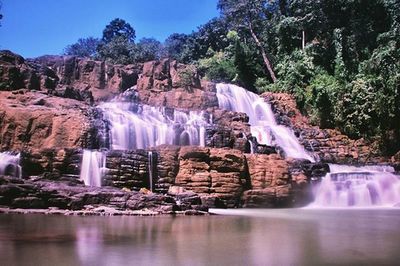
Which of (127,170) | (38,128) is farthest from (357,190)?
(38,128)

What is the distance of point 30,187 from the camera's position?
14633 mm

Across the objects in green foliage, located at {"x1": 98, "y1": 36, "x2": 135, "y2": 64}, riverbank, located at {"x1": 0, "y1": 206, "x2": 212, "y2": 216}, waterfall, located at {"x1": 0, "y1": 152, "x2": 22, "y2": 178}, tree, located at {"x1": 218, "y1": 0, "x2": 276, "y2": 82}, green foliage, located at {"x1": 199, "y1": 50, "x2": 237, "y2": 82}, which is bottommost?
riverbank, located at {"x1": 0, "y1": 206, "x2": 212, "y2": 216}

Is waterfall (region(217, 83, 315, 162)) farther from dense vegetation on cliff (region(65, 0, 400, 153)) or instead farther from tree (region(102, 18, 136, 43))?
tree (region(102, 18, 136, 43))

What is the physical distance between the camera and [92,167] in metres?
19.2

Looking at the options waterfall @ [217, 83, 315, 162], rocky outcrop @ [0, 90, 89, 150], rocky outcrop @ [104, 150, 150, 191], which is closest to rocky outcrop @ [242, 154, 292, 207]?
rocky outcrop @ [104, 150, 150, 191]

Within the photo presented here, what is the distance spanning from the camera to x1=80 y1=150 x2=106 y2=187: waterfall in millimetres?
19047

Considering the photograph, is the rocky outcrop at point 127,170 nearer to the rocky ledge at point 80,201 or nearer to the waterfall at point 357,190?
the rocky ledge at point 80,201

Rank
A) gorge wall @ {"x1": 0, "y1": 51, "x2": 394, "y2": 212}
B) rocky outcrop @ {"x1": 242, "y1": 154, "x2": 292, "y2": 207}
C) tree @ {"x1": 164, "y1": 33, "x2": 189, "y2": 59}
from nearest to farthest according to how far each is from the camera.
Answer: gorge wall @ {"x1": 0, "y1": 51, "x2": 394, "y2": 212} → rocky outcrop @ {"x1": 242, "y1": 154, "x2": 292, "y2": 207} → tree @ {"x1": 164, "y1": 33, "x2": 189, "y2": 59}

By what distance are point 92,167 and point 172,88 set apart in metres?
18.2

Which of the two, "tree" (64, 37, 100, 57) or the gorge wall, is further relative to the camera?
"tree" (64, 37, 100, 57)

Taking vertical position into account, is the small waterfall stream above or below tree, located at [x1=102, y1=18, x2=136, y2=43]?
below

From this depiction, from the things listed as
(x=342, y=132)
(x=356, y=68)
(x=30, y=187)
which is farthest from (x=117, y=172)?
(x=356, y=68)

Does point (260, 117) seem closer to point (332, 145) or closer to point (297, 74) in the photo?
point (297, 74)

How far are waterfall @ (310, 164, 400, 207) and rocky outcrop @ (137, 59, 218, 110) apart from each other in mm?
14690
